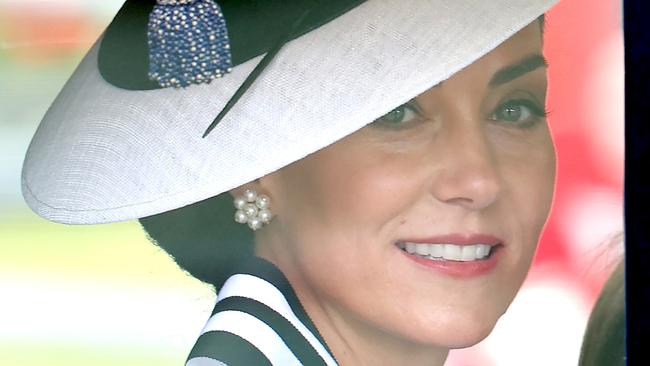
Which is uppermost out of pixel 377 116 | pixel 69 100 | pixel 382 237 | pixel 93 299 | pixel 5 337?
pixel 377 116

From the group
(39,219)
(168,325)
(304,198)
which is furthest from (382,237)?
(39,219)

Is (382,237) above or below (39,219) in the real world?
above

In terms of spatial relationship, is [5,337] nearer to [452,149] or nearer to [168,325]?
[168,325]

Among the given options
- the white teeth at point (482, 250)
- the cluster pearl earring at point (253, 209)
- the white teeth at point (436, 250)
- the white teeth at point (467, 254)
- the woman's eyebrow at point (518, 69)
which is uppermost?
the woman's eyebrow at point (518, 69)

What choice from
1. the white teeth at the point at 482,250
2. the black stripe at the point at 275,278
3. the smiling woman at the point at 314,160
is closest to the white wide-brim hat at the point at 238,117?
the smiling woman at the point at 314,160

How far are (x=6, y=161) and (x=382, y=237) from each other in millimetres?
470

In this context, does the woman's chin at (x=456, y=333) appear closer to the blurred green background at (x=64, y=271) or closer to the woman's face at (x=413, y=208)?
the woman's face at (x=413, y=208)

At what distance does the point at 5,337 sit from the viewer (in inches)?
50.4

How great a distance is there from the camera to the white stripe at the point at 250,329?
129cm

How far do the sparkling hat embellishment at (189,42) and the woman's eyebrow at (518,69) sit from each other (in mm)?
340

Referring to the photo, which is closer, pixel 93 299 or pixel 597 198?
pixel 93 299

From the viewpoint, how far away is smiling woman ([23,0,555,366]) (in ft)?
4.06

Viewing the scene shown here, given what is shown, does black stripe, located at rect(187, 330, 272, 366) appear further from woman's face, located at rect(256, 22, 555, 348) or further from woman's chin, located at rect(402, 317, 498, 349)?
woman's chin, located at rect(402, 317, 498, 349)

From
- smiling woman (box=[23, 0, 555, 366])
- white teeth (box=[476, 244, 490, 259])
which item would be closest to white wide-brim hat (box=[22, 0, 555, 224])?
smiling woman (box=[23, 0, 555, 366])
